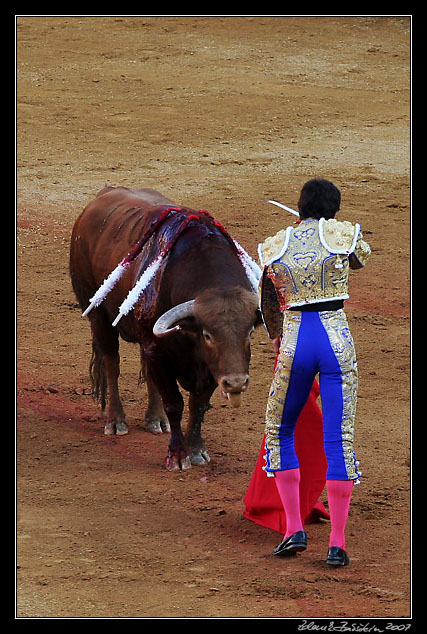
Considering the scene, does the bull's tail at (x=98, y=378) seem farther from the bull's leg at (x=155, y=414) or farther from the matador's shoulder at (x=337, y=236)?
the matador's shoulder at (x=337, y=236)

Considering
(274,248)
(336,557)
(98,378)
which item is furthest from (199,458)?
(274,248)

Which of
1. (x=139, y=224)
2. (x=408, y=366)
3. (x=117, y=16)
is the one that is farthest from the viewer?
(x=117, y=16)

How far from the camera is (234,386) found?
6656mm

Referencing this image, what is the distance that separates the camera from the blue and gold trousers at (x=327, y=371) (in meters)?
5.75

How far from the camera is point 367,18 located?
21.3 m

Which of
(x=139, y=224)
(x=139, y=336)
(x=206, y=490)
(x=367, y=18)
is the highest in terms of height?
(x=367, y=18)

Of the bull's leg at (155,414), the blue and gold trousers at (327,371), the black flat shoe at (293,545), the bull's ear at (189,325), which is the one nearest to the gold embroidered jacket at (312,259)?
the blue and gold trousers at (327,371)

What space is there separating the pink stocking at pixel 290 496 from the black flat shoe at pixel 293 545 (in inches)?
1.1

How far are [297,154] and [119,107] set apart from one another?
9.32ft

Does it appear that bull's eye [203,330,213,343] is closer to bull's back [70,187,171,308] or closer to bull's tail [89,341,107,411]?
bull's back [70,187,171,308]

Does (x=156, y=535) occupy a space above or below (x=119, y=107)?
below

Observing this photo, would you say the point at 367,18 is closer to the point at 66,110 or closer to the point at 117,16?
the point at 117,16

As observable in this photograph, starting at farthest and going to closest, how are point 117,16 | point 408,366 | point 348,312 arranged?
point 117,16 < point 348,312 < point 408,366

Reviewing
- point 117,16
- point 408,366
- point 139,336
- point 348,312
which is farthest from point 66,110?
point 139,336
